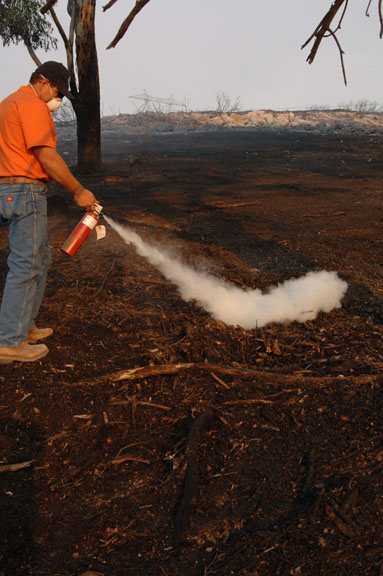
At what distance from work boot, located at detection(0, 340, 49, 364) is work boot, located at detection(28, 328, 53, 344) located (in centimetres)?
21

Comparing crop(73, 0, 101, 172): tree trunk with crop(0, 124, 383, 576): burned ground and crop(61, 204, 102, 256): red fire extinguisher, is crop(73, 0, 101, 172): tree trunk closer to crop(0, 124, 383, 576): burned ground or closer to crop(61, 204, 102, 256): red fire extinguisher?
crop(0, 124, 383, 576): burned ground

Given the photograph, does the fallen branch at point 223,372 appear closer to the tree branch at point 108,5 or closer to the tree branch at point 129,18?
the tree branch at point 129,18

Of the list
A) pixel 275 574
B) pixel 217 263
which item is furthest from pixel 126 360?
pixel 217 263

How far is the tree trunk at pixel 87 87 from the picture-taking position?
38.4 feet

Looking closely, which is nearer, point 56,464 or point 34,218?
point 56,464

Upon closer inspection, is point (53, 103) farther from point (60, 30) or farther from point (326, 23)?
point (60, 30)

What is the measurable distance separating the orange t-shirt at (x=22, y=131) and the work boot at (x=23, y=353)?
1.29 m

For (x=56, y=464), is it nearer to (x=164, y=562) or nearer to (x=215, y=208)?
(x=164, y=562)

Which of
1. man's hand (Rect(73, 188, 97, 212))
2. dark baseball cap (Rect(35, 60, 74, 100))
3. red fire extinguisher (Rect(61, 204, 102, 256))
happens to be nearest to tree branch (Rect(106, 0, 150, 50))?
dark baseball cap (Rect(35, 60, 74, 100))

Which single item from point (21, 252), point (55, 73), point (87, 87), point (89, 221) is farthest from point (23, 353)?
point (87, 87)

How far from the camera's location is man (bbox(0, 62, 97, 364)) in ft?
11.5

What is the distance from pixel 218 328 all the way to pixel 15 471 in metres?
2.10

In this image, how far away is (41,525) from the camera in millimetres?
2516

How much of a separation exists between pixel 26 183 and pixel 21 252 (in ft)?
1.63
